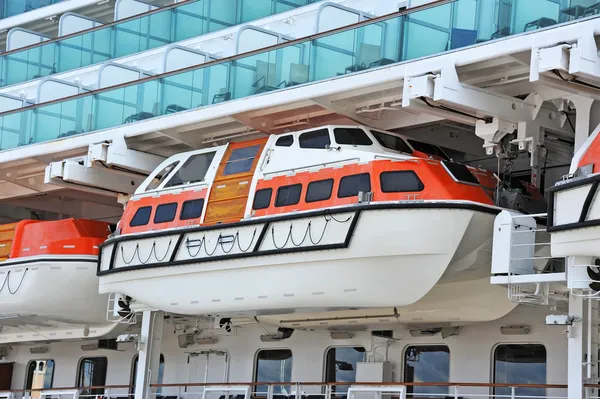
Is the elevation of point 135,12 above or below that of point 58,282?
above

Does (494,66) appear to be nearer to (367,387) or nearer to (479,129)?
(479,129)

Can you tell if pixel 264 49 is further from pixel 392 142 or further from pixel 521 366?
pixel 521 366

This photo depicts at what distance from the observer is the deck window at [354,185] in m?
14.0

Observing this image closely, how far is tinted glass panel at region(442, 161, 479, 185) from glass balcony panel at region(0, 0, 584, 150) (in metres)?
1.39

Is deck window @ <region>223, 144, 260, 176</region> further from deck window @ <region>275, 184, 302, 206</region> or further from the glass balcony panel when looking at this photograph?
deck window @ <region>275, 184, 302, 206</region>

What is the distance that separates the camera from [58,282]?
18.6 m

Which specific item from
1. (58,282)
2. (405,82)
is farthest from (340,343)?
(405,82)

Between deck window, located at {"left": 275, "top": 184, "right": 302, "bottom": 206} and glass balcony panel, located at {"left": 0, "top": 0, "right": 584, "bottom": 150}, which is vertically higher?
glass balcony panel, located at {"left": 0, "top": 0, "right": 584, "bottom": 150}

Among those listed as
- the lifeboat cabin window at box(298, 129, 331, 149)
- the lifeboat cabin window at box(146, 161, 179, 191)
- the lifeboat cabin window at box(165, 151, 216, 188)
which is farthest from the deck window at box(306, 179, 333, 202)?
the lifeboat cabin window at box(146, 161, 179, 191)

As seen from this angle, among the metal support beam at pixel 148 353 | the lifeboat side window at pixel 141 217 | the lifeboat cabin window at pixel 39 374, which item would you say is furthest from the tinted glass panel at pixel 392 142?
the lifeboat cabin window at pixel 39 374

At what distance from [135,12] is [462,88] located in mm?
10719

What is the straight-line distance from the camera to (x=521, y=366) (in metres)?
15.9

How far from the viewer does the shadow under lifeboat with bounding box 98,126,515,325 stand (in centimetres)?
1355

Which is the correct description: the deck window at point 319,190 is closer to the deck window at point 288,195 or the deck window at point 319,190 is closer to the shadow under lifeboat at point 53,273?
the deck window at point 288,195
